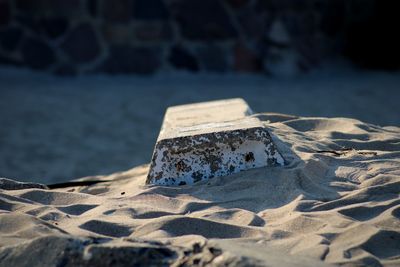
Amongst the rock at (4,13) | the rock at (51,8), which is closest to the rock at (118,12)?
the rock at (51,8)

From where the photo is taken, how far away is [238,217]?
276 centimetres

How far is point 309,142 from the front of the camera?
365 centimetres

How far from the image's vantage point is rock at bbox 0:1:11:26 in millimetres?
7400

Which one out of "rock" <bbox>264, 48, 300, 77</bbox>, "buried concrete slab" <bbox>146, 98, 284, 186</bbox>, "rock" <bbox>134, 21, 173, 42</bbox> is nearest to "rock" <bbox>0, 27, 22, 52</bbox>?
"rock" <bbox>134, 21, 173, 42</bbox>

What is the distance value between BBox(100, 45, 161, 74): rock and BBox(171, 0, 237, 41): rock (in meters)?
0.39

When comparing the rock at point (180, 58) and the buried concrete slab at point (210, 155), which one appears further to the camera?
the rock at point (180, 58)

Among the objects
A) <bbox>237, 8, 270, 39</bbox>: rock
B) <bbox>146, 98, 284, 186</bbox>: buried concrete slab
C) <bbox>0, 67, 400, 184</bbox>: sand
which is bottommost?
<bbox>0, 67, 400, 184</bbox>: sand

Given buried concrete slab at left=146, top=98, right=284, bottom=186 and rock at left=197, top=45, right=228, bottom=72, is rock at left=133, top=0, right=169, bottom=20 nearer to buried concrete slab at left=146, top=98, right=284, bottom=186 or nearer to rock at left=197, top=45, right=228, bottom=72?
rock at left=197, top=45, right=228, bottom=72

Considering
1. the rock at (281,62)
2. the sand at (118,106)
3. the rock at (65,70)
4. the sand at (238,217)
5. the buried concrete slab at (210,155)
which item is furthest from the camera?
the rock at (281,62)

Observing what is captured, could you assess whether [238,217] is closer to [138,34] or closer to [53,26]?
[138,34]

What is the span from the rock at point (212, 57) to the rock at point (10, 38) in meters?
1.79

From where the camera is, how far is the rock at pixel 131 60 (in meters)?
7.46

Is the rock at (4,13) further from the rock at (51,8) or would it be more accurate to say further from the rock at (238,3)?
the rock at (238,3)

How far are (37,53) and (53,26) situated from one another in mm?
312
